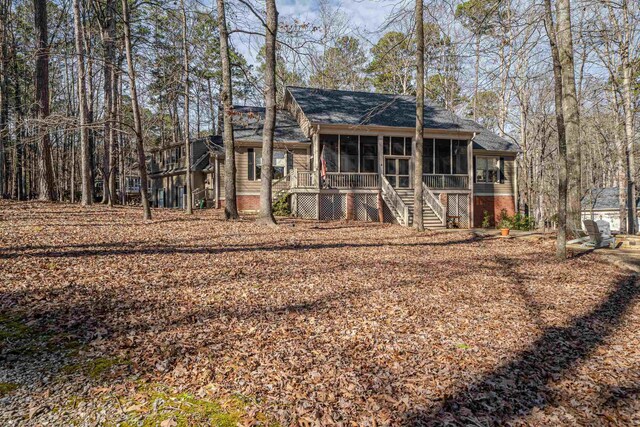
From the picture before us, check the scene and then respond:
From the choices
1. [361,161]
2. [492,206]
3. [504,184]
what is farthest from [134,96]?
[504,184]

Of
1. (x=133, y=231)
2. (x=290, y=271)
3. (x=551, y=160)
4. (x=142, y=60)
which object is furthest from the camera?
(x=551, y=160)

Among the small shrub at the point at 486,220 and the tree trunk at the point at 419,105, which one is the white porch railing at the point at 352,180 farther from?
the small shrub at the point at 486,220

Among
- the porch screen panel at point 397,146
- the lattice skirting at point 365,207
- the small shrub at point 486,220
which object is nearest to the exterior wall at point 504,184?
the small shrub at point 486,220

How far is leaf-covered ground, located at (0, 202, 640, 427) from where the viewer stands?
9.16 ft

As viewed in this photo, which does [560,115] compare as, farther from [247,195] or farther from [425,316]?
[247,195]

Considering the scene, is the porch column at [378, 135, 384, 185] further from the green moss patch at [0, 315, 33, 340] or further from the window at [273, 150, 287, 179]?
the green moss patch at [0, 315, 33, 340]

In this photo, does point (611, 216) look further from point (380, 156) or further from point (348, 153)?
point (348, 153)

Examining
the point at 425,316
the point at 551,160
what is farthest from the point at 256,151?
the point at 551,160

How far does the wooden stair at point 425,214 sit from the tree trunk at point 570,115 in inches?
220

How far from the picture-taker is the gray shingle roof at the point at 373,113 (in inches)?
741

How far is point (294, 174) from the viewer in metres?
17.7

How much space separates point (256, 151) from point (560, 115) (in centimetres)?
1408

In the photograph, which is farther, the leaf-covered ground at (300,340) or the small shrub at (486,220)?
the small shrub at (486,220)

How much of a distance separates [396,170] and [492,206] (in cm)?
724
